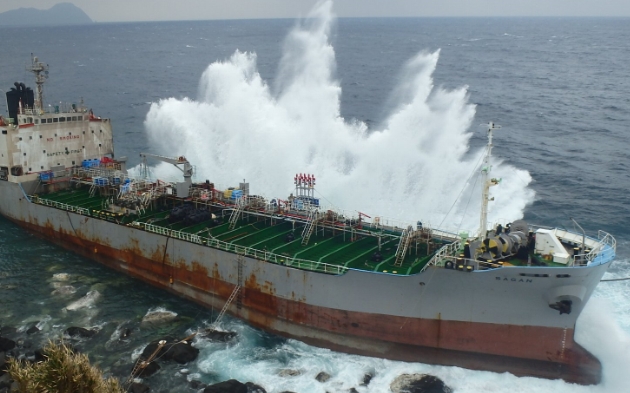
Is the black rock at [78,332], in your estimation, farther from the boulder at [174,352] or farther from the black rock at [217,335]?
the black rock at [217,335]

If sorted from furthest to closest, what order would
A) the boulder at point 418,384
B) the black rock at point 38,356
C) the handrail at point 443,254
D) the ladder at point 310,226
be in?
the ladder at point 310,226 → the black rock at point 38,356 → the handrail at point 443,254 → the boulder at point 418,384

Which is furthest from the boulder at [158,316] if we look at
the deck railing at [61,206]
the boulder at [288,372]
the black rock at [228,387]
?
the deck railing at [61,206]

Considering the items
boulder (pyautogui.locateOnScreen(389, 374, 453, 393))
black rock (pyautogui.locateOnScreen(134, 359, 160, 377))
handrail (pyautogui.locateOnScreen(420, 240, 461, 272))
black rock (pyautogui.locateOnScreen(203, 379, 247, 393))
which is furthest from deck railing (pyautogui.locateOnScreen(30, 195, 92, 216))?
handrail (pyautogui.locateOnScreen(420, 240, 461, 272))

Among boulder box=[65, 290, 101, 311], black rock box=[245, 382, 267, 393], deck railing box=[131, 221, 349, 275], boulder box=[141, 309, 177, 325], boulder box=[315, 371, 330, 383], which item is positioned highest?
deck railing box=[131, 221, 349, 275]

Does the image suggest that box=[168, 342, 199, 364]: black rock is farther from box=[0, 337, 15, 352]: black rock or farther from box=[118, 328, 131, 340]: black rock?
box=[0, 337, 15, 352]: black rock

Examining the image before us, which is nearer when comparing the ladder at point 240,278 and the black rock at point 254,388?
the black rock at point 254,388

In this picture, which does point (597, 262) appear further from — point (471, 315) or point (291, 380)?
point (291, 380)

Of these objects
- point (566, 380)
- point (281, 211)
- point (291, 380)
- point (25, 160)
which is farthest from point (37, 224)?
point (566, 380)
